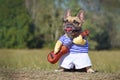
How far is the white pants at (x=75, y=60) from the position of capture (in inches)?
291

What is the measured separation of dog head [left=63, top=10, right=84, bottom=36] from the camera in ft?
24.1

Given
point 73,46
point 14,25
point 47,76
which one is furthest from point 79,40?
point 14,25

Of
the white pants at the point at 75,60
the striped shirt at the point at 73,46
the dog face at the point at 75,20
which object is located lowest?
the white pants at the point at 75,60

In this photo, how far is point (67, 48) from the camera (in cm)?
738

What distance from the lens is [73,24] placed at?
293 inches

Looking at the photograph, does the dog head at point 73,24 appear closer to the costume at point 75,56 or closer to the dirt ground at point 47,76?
the costume at point 75,56

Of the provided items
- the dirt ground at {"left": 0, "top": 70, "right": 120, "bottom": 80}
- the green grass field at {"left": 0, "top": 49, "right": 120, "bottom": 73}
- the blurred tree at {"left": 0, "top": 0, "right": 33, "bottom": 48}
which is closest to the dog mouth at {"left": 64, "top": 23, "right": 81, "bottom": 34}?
the dirt ground at {"left": 0, "top": 70, "right": 120, "bottom": 80}

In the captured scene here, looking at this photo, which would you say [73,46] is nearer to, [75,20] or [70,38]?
[70,38]

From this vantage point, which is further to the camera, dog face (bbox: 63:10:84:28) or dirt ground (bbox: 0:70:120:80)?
dog face (bbox: 63:10:84:28)

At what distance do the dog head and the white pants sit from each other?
348mm

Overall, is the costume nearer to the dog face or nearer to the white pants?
the white pants

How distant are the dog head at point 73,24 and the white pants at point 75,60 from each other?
35 cm

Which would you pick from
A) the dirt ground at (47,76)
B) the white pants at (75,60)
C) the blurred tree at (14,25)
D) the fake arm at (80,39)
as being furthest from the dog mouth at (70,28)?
the blurred tree at (14,25)

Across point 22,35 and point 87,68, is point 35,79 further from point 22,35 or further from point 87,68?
point 22,35
